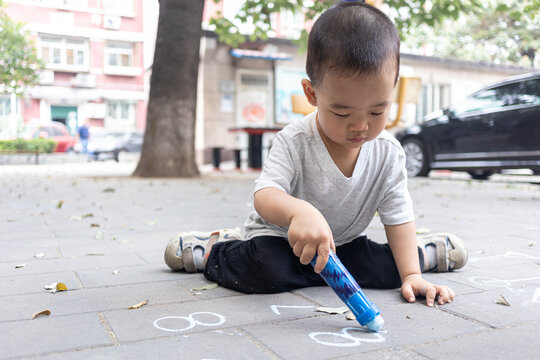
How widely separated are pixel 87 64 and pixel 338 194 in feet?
87.2

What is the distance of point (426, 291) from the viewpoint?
185 centimetres

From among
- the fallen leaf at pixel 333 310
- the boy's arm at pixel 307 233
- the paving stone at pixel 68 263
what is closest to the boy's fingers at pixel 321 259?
the boy's arm at pixel 307 233

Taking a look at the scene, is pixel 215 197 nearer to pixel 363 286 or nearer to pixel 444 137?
pixel 363 286

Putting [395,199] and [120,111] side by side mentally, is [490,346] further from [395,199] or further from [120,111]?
[120,111]

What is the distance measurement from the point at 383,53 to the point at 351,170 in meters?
0.50

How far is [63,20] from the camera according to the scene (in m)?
24.5

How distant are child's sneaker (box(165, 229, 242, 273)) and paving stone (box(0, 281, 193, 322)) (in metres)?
0.20

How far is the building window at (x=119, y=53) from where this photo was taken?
87.2ft

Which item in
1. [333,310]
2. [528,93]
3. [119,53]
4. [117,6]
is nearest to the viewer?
[333,310]

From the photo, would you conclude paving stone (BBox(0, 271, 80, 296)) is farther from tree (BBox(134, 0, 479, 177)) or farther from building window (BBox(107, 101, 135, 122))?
building window (BBox(107, 101, 135, 122))

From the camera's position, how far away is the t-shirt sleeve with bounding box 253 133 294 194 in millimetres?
1833

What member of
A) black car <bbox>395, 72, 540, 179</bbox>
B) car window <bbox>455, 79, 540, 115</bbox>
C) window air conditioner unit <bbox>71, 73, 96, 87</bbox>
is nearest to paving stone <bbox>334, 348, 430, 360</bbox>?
black car <bbox>395, 72, 540, 179</bbox>

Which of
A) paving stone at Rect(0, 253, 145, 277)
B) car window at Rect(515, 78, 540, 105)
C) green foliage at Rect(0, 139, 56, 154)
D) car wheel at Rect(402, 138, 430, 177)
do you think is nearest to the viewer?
paving stone at Rect(0, 253, 145, 277)

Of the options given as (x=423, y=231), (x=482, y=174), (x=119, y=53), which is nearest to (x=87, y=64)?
(x=119, y=53)
